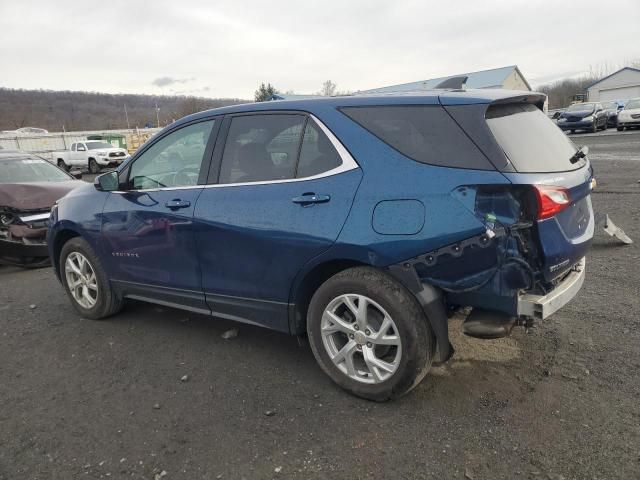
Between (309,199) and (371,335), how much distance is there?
0.89 metres

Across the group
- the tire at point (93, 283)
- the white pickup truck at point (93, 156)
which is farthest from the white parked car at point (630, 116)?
the tire at point (93, 283)

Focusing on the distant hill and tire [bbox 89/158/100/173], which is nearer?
tire [bbox 89/158/100/173]

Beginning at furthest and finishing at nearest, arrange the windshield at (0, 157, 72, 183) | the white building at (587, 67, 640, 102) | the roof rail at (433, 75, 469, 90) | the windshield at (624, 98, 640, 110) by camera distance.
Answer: the white building at (587, 67, 640, 102) → the windshield at (624, 98, 640, 110) → the windshield at (0, 157, 72, 183) → the roof rail at (433, 75, 469, 90)

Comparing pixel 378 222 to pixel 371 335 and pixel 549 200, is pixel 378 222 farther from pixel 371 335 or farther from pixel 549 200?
pixel 549 200

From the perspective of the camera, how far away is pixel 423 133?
9.55 ft

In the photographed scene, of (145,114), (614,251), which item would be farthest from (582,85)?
(614,251)

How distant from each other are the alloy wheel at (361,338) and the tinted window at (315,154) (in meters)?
0.79

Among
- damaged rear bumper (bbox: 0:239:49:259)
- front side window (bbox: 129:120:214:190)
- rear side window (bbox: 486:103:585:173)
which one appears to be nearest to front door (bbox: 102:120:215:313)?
front side window (bbox: 129:120:214:190)

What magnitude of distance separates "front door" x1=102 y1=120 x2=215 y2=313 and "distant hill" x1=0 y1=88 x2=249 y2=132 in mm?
79248

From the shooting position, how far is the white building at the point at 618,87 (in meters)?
62.0

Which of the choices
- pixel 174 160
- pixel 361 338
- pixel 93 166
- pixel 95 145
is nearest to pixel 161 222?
pixel 174 160

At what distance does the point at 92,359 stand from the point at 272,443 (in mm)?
1891

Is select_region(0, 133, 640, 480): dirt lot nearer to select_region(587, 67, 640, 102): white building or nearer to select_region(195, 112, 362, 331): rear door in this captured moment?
select_region(195, 112, 362, 331): rear door

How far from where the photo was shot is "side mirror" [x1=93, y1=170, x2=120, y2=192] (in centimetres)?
429
